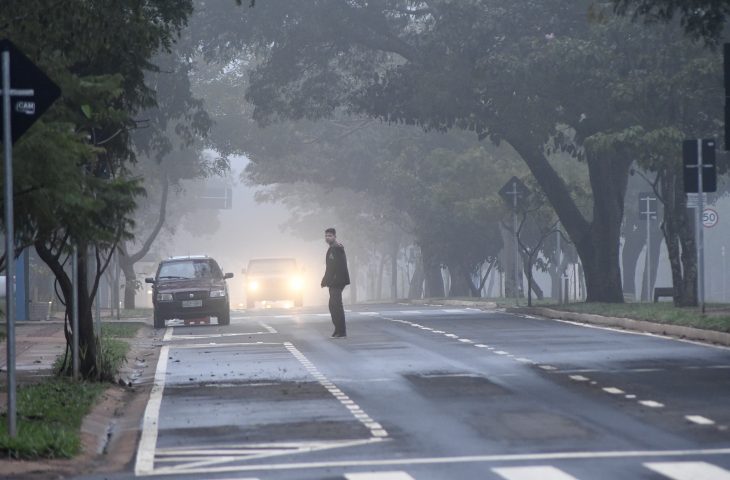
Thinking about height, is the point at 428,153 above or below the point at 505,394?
above

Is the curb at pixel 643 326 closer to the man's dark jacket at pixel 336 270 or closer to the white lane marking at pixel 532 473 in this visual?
the man's dark jacket at pixel 336 270

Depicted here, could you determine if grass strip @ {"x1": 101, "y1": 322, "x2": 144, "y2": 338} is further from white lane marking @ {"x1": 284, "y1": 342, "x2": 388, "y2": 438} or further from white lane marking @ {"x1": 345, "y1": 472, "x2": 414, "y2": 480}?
white lane marking @ {"x1": 345, "y1": 472, "x2": 414, "y2": 480}

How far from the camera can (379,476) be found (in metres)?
11.1

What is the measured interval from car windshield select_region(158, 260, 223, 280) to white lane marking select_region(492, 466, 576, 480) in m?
28.6

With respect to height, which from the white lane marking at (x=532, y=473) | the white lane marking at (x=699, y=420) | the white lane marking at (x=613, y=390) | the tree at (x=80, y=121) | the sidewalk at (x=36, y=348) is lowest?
the white lane marking at (x=532, y=473)

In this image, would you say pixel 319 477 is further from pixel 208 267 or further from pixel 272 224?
pixel 272 224

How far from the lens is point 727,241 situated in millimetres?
88000

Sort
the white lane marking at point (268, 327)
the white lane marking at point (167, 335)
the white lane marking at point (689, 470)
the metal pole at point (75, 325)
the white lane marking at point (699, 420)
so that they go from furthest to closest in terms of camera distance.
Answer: the white lane marking at point (268, 327), the white lane marking at point (167, 335), the metal pole at point (75, 325), the white lane marking at point (699, 420), the white lane marking at point (689, 470)

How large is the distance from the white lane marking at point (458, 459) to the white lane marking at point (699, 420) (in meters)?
1.76

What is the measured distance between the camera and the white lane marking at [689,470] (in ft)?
35.3

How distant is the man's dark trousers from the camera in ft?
93.2

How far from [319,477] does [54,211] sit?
4.67m

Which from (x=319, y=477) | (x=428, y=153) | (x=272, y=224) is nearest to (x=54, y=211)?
(x=319, y=477)

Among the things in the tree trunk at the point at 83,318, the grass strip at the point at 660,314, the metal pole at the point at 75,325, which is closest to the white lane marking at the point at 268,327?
the grass strip at the point at 660,314
